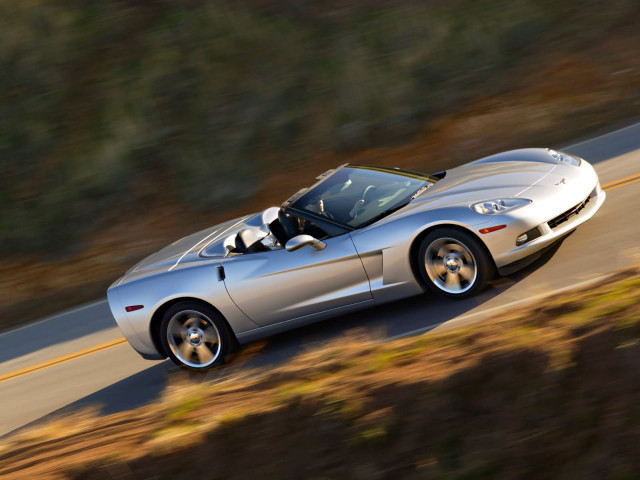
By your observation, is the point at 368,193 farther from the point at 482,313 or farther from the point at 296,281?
the point at 482,313

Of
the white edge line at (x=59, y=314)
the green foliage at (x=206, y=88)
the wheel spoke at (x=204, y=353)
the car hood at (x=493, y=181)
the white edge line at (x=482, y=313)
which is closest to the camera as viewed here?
the white edge line at (x=482, y=313)

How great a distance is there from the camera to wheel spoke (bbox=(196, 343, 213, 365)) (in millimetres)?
8133

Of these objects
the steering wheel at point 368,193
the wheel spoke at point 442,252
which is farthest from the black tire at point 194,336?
the wheel spoke at point 442,252

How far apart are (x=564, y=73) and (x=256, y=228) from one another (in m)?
8.15

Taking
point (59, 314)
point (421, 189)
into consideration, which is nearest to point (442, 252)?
point (421, 189)

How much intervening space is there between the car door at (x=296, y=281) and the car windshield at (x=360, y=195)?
1.05 ft

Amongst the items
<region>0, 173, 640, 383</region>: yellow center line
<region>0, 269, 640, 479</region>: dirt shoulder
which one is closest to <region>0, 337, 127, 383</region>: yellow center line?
<region>0, 173, 640, 383</region>: yellow center line

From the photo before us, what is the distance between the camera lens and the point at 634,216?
8406 mm

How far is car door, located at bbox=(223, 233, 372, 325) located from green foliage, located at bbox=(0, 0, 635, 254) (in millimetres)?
6874

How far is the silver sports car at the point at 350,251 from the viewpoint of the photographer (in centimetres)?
711

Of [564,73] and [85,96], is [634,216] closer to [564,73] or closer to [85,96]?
[564,73]

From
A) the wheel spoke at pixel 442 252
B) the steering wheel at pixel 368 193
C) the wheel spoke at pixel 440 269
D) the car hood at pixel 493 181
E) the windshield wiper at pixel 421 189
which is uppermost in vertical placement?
the steering wheel at pixel 368 193

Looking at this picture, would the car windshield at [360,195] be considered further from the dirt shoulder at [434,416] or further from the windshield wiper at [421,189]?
the dirt shoulder at [434,416]

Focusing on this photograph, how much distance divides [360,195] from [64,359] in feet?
13.8
